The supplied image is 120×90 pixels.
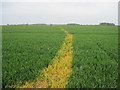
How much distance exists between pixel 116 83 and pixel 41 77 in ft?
9.32

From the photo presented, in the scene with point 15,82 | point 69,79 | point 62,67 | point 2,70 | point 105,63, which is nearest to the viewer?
point 15,82

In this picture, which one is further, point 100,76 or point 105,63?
point 105,63

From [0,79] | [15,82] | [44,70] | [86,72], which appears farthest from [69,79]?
[0,79]

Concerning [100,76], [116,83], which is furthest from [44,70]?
[116,83]

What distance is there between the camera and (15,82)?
4910 mm

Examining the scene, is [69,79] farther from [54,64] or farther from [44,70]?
[54,64]

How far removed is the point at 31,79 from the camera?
5.22 metres

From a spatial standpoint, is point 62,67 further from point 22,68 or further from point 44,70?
point 22,68

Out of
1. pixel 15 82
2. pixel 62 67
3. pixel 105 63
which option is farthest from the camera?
Result: pixel 105 63

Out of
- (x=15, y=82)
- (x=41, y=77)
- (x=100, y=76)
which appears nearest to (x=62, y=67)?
(x=41, y=77)

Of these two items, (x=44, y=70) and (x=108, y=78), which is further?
(x=44, y=70)

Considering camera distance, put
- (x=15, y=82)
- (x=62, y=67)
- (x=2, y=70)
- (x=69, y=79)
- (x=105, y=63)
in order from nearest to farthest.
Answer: (x=15, y=82) → (x=69, y=79) → (x=2, y=70) → (x=62, y=67) → (x=105, y=63)

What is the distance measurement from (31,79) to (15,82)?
0.60 m

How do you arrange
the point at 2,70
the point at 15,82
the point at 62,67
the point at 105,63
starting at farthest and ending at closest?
the point at 105,63 < the point at 62,67 < the point at 2,70 < the point at 15,82
